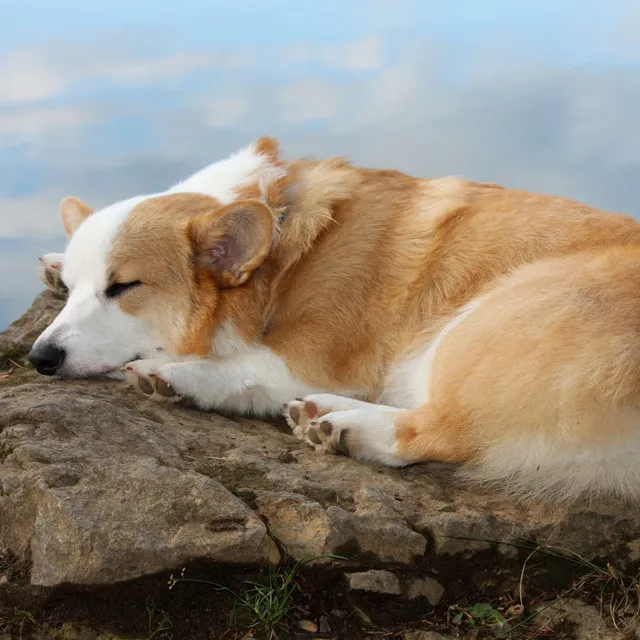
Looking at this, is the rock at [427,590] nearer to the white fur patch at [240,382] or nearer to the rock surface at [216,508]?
the rock surface at [216,508]

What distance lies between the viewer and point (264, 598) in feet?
9.77

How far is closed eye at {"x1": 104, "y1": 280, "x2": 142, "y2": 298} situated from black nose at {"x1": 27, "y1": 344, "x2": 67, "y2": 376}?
1.26 ft

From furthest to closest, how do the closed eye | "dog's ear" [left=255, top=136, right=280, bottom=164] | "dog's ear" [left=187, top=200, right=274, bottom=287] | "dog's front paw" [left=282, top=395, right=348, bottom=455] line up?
"dog's ear" [left=255, top=136, right=280, bottom=164] < the closed eye < "dog's ear" [left=187, top=200, right=274, bottom=287] < "dog's front paw" [left=282, top=395, right=348, bottom=455]

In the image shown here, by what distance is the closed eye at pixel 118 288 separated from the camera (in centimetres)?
430

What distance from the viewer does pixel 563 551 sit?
3.40 metres

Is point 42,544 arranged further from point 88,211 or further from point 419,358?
point 88,211

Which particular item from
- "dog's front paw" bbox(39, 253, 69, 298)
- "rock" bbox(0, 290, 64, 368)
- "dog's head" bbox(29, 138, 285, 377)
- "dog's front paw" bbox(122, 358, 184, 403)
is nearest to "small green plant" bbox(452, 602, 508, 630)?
"dog's front paw" bbox(122, 358, 184, 403)

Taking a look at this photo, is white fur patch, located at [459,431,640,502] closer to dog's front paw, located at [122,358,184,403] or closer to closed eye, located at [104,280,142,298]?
dog's front paw, located at [122,358,184,403]

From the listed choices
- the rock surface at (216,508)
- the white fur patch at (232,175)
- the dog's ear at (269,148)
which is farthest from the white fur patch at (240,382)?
the dog's ear at (269,148)

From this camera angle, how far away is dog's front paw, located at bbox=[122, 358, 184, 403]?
13.5ft

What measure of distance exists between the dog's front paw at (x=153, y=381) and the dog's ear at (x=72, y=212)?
54.3 inches

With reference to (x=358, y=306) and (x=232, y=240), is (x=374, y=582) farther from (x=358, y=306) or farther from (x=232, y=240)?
(x=232, y=240)

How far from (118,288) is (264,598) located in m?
1.99

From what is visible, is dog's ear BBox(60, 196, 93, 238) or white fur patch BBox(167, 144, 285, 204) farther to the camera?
dog's ear BBox(60, 196, 93, 238)
